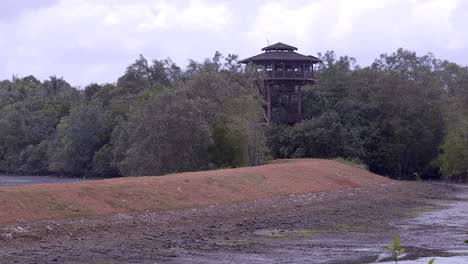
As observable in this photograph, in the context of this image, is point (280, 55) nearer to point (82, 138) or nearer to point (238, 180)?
point (82, 138)

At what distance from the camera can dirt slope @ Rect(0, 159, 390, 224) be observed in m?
23.6

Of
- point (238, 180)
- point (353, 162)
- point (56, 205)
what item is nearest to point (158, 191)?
point (56, 205)

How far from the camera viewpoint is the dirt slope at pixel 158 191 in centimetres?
2364

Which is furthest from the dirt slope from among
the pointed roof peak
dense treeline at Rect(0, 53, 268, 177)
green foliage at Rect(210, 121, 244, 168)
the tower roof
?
the pointed roof peak

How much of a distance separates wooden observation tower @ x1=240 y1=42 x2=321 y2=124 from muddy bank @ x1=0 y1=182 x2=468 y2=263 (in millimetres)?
31247

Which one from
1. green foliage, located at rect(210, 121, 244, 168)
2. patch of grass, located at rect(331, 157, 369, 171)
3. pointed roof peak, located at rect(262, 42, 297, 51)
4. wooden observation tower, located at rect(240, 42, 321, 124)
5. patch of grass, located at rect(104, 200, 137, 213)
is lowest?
patch of grass, located at rect(104, 200, 137, 213)

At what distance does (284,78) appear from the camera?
63.6 meters

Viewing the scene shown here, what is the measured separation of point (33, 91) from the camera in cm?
10425

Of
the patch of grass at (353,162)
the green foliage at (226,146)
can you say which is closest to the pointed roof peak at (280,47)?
the patch of grass at (353,162)

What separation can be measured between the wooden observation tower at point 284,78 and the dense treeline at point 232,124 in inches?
59.9

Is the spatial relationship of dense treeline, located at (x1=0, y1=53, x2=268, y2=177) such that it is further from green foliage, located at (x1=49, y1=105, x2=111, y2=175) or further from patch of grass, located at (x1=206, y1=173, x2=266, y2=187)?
patch of grass, located at (x1=206, y1=173, x2=266, y2=187)

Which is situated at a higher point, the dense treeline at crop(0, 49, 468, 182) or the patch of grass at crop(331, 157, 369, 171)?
the dense treeline at crop(0, 49, 468, 182)

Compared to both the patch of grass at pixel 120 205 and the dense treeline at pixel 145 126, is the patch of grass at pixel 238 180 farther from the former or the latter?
the dense treeline at pixel 145 126

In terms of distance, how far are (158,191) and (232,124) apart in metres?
Result: 21.0
